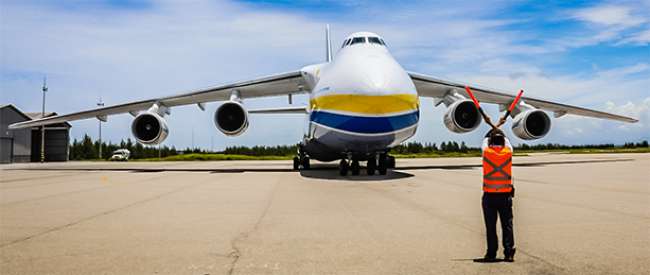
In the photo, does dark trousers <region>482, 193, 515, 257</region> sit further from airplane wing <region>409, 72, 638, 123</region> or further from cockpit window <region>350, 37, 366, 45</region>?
airplane wing <region>409, 72, 638, 123</region>

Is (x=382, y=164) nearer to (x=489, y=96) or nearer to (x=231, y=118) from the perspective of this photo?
(x=231, y=118)

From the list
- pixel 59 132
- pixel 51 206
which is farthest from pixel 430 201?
pixel 59 132

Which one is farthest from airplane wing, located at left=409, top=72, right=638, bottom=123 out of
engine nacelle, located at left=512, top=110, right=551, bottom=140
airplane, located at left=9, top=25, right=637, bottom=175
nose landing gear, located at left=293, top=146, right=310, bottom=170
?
nose landing gear, located at left=293, top=146, right=310, bottom=170

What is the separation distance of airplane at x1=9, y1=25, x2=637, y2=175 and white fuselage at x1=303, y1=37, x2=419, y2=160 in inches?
1.0

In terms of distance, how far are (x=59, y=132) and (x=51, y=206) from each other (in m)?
35.4

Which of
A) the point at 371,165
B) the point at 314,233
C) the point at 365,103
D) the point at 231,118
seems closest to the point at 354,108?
the point at 365,103

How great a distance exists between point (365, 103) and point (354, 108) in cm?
34

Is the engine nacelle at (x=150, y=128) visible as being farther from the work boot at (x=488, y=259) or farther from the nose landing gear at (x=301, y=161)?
the work boot at (x=488, y=259)

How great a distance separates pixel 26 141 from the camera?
35531mm

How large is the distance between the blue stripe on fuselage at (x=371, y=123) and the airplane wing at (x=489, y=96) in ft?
14.3

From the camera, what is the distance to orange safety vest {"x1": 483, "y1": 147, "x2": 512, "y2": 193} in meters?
3.98

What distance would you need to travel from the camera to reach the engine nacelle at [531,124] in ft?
54.3

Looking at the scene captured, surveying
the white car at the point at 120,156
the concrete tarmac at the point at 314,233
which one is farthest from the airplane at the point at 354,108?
the white car at the point at 120,156

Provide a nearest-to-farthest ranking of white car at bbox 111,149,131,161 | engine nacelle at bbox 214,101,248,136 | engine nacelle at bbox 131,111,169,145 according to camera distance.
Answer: engine nacelle at bbox 214,101,248,136, engine nacelle at bbox 131,111,169,145, white car at bbox 111,149,131,161
